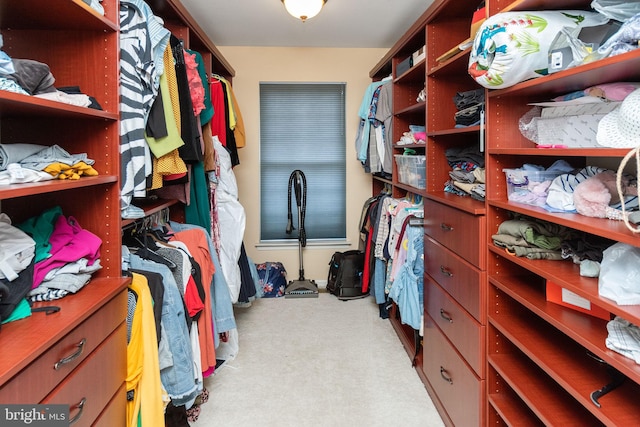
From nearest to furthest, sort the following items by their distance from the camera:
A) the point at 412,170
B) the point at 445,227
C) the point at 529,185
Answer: the point at 529,185 → the point at 445,227 → the point at 412,170

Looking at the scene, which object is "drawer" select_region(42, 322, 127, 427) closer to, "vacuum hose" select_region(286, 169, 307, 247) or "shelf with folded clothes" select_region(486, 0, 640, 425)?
"shelf with folded clothes" select_region(486, 0, 640, 425)

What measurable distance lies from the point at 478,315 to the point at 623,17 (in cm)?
111

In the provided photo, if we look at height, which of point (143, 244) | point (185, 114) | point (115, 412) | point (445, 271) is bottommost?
point (115, 412)

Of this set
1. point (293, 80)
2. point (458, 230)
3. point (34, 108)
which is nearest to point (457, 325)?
point (458, 230)

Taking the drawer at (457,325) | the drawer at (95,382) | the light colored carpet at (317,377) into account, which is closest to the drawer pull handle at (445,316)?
the drawer at (457,325)

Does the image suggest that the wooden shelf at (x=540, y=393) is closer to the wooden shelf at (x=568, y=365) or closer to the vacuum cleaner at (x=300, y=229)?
the wooden shelf at (x=568, y=365)

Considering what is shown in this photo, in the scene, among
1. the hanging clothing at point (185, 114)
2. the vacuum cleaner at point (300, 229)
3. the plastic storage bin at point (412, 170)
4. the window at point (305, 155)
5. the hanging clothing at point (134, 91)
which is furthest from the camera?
the window at point (305, 155)

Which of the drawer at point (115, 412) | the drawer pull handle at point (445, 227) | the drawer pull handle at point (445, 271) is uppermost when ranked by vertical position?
the drawer pull handle at point (445, 227)

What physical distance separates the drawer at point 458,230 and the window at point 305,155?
2050mm

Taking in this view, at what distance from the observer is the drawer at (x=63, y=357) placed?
99 centimetres

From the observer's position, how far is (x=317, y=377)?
259cm

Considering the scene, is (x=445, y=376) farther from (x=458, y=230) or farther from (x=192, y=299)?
(x=192, y=299)

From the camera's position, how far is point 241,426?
83.1 inches

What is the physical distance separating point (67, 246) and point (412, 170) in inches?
80.5
